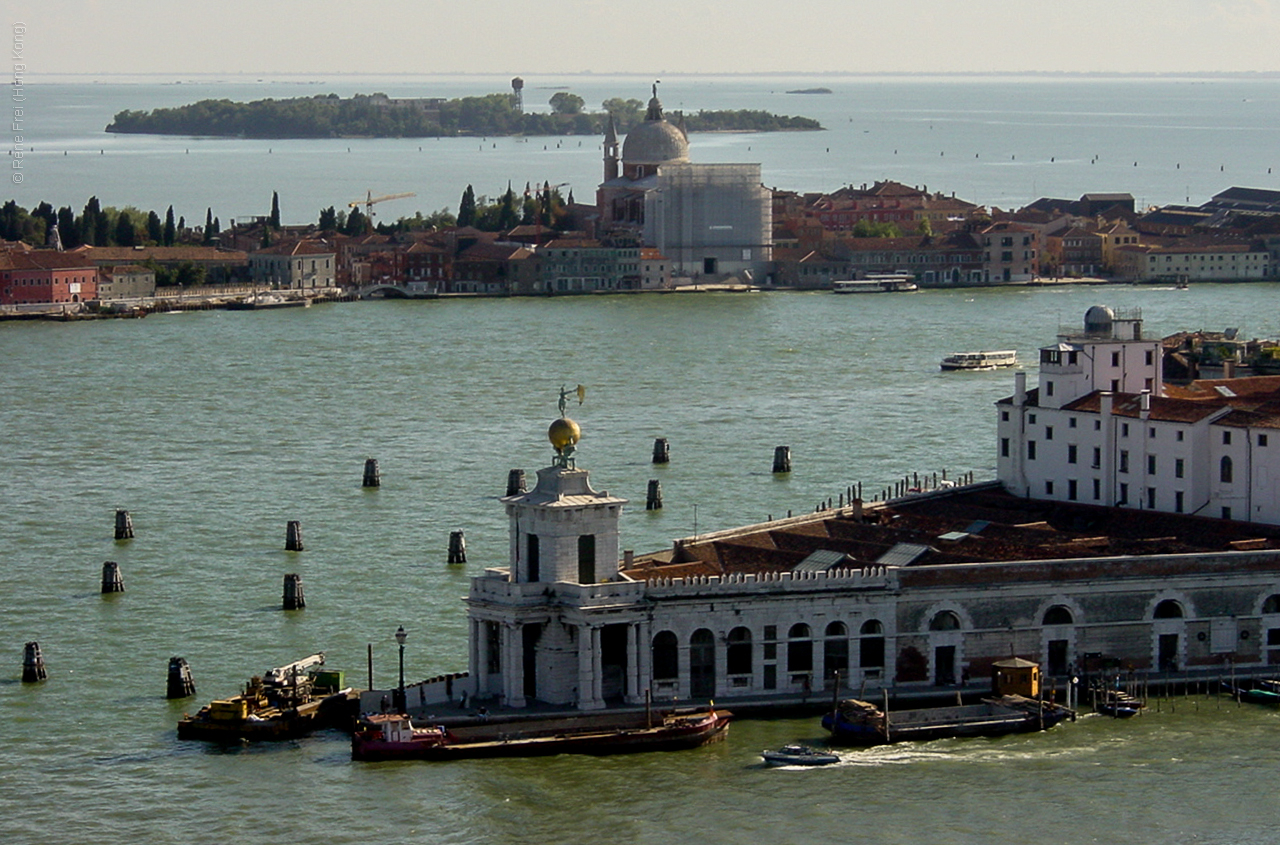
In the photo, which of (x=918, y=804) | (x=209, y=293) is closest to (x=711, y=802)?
(x=918, y=804)

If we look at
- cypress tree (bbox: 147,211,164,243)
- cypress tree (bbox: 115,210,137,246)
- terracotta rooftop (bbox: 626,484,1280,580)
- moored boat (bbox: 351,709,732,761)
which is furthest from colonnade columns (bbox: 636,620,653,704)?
cypress tree (bbox: 147,211,164,243)

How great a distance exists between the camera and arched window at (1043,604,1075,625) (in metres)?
37.3

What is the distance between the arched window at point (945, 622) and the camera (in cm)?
3688

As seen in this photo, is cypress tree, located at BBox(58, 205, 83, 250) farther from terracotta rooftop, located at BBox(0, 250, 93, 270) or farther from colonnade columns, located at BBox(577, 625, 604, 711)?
colonnade columns, located at BBox(577, 625, 604, 711)

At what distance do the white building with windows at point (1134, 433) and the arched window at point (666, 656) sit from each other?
9.85m

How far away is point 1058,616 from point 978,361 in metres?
45.5

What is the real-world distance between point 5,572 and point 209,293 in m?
65.1

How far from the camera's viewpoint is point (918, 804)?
32.8 metres

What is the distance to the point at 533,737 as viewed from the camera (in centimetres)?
3462

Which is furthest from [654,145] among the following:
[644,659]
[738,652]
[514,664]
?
[514,664]

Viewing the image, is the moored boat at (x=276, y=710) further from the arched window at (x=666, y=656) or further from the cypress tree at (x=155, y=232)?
the cypress tree at (x=155, y=232)

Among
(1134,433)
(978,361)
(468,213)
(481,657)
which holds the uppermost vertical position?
(468,213)

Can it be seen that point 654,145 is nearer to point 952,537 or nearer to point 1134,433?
point 1134,433

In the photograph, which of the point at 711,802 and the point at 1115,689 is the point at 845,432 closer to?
the point at 1115,689
